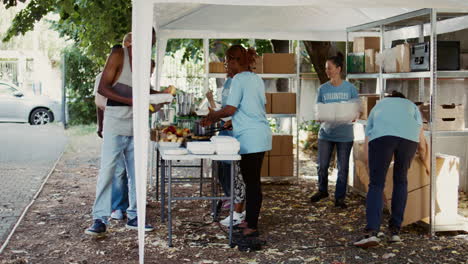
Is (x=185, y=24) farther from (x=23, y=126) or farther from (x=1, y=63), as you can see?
(x=1, y=63)

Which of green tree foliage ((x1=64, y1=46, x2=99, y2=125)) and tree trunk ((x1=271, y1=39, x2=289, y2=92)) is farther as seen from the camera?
green tree foliage ((x1=64, y1=46, x2=99, y2=125))

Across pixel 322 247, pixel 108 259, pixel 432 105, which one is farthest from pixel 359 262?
pixel 108 259

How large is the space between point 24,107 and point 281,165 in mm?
13531

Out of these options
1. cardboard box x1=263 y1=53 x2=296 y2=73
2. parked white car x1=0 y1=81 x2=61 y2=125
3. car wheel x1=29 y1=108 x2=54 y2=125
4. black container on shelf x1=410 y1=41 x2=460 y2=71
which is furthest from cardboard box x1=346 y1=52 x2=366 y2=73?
car wheel x1=29 y1=108 x2=54 y2=125

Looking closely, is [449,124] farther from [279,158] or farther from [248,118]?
[279,158]

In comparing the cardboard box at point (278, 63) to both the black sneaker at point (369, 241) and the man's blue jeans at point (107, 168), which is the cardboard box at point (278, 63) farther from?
the black sneaker at point (369, 241)

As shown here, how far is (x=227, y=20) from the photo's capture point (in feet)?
31.4

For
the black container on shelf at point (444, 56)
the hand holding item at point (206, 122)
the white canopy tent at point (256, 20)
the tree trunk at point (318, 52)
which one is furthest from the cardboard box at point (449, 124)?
the tree trunk at point (318, 52)

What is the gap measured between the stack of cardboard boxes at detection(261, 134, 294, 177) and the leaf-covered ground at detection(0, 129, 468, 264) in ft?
4.01

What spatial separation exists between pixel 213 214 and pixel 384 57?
9.23 ft

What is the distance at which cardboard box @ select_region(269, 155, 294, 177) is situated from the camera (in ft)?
32.6

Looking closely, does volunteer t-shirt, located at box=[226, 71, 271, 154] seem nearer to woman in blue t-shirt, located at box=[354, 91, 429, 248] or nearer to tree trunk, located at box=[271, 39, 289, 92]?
woman in blue t-shirt, located at box=[354, 91, 429, 248]

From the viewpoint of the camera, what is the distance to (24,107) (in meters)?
21.0

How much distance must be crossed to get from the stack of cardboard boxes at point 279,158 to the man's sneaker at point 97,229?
3.90m
